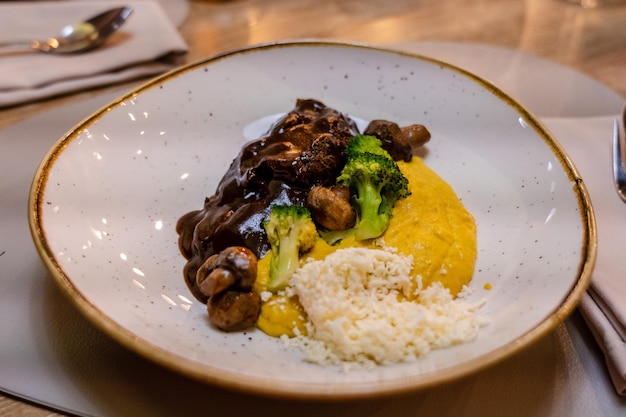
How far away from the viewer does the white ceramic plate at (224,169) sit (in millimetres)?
1542

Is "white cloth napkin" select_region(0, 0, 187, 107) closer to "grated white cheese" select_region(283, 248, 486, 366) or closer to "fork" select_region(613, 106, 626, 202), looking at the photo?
"grated white cheese" select_region(283, 248, 486, 366)

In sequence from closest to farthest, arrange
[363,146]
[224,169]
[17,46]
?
1. [363,146]
2. [224,169]
3. [17,46]

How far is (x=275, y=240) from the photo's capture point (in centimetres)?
192

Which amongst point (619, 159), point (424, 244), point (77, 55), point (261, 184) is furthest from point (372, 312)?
point (77, 55)

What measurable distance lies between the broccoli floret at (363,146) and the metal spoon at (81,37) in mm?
1892

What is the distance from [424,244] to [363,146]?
470mm

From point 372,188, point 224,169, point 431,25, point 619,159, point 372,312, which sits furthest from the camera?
point 431,25

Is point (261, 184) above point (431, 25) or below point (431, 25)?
above

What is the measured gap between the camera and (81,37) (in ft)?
11.0

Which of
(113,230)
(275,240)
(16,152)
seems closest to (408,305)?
(275,240)

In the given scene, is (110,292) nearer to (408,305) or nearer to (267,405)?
(267,405)

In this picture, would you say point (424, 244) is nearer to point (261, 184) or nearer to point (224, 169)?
point (261, 184)

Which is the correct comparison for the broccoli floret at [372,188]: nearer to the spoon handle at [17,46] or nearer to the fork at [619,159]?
the fork at [619,159]

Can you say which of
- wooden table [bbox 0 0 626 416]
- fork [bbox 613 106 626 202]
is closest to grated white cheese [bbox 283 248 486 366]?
fork [bbox 613 106 626 202]
